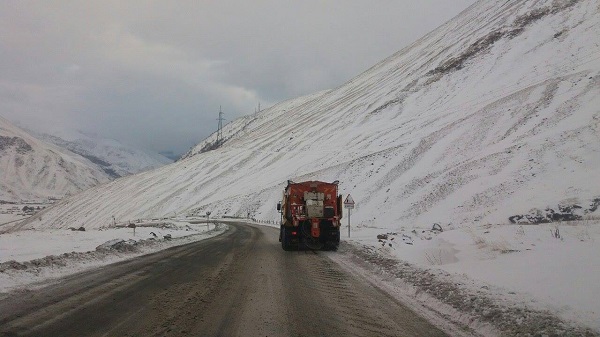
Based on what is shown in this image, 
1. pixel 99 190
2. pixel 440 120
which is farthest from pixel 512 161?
pixel 99 190

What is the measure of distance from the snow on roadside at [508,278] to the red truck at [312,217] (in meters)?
3.76

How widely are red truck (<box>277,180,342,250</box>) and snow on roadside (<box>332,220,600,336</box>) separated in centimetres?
376

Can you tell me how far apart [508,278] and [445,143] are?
33.6 metres

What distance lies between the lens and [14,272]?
992 cm

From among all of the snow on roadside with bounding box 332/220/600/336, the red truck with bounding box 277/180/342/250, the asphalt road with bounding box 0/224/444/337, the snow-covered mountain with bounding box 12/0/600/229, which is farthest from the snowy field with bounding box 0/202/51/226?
the snow on roadside with bounding box 332/220/600/336

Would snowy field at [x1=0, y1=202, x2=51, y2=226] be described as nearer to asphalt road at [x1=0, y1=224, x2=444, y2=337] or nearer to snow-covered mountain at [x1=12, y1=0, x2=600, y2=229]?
snow-covered mountain at [x1=12, y1=0, x2=600, y2=229]

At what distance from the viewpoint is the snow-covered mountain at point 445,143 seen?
28.1m

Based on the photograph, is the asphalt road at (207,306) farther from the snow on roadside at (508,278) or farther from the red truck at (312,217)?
the red truck at (312,217)

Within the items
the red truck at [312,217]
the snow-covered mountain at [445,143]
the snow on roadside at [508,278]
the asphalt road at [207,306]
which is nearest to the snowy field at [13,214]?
the snow-covered mountain at [445,143]

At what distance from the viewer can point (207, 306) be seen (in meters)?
7.21

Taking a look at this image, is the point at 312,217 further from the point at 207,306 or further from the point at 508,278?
the point at 207,306

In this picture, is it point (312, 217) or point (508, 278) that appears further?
point (312, 217)

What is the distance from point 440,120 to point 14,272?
45.7 m

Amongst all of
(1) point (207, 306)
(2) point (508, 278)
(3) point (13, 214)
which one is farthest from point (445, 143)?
(3) point (13, 214)
